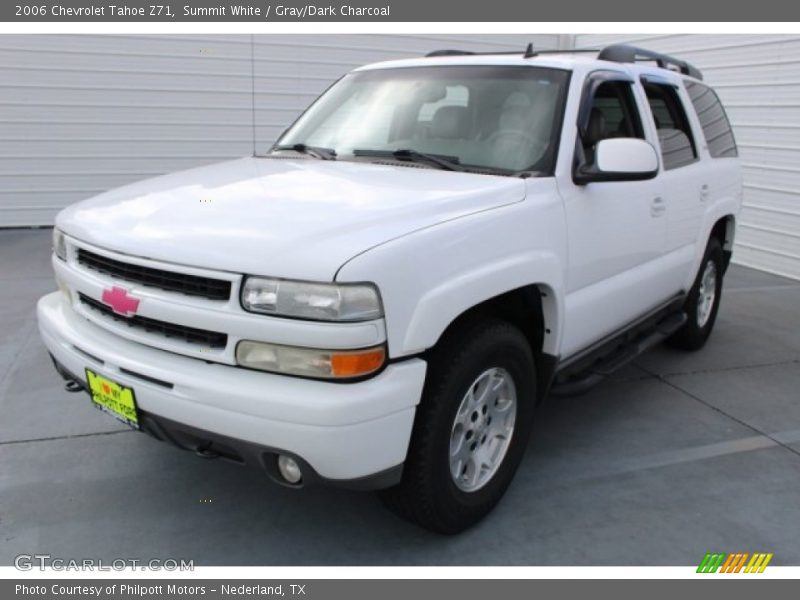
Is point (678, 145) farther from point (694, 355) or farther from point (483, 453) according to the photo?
point (483, 453)

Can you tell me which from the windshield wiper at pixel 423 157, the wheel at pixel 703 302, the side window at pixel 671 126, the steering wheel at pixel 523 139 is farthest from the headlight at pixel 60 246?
the wheel at pixel 703 302

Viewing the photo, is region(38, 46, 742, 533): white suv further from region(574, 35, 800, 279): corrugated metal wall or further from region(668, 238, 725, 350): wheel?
region(574, 35, 800, 279): corrugated metal wall

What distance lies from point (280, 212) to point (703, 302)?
3.91 meters

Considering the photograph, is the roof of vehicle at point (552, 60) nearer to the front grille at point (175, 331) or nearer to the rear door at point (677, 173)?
the rear door at point (677, 173)

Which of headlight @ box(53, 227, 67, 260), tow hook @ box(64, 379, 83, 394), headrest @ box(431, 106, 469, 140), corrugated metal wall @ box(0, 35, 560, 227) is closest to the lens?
tow hook @ box(64, 379, 83, 394)

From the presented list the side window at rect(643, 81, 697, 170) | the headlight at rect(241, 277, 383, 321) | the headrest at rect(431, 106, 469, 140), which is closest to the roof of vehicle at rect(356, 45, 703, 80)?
the side window at rect(643, 81, 697, 170)

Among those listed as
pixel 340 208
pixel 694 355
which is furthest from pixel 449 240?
pixel 694 355

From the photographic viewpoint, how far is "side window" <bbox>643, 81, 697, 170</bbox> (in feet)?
13.9

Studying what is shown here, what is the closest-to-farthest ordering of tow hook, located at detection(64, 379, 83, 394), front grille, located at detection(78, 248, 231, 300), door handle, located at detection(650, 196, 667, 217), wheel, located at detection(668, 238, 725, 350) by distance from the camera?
front grille, located at detection(78, 248, 231, 300), tow hook, located at detection(64, 379, 83, 394), door handle, located at detection(650, 196, 667, 217), wheel, located at detection(668, 238, 725, 350)

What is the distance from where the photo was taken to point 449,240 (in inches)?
97.7

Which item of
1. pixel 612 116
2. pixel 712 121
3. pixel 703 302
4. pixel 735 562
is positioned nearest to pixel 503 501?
pixel 735 562

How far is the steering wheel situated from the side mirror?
0.19 metres

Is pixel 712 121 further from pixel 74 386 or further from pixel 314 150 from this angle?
pixel 74 386

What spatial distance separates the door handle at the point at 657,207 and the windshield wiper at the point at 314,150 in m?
1.78
